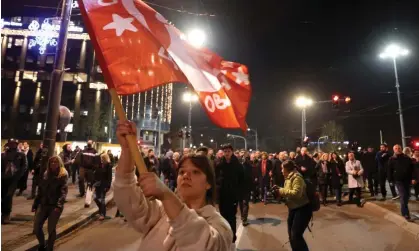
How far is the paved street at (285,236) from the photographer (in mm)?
7211

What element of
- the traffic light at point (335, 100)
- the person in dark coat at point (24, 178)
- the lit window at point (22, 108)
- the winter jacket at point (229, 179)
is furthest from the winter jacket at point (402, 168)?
the lit window at point (22, 108)

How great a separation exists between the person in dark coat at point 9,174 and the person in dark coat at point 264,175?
9.51 meters

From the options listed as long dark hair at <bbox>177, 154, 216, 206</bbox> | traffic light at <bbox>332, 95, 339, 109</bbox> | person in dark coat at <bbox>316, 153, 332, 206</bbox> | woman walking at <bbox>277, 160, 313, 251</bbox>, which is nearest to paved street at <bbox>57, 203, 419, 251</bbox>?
woman walking at <bbox>277, 160, 313, 251</bbox>

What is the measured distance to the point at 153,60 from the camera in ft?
10.0

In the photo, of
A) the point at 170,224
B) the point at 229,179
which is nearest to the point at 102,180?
the point at 229,179

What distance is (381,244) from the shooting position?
7379 millimetres

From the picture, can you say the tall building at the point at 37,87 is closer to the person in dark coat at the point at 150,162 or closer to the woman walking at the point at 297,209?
the person in dark coat at the point at 150,162

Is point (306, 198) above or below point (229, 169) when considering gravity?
below

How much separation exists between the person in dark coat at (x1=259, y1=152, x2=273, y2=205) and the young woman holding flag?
1240 cm

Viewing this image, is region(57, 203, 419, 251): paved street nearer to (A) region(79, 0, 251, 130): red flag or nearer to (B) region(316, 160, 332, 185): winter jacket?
(B) region(316, 160, 332, 185): winter jacket

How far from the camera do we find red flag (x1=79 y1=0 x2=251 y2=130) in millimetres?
2678

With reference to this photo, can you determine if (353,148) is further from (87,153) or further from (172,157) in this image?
(87,153)

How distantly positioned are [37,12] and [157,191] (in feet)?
220

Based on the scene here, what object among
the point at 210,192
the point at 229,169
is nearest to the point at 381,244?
the point at 229,169
